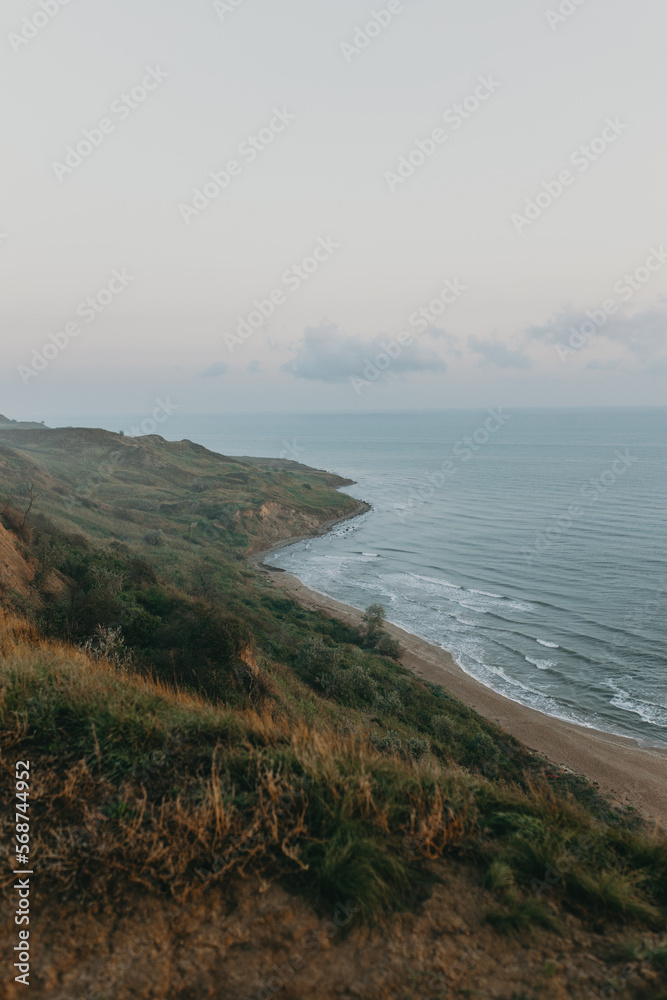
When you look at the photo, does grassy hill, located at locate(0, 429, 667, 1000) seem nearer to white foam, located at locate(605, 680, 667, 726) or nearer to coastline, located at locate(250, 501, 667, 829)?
coastline, located at locate(250, 501, 667, 829)

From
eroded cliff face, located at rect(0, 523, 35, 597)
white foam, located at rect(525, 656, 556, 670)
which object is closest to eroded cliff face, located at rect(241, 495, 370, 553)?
white foam, located at rect(525, 656, 556, 670)

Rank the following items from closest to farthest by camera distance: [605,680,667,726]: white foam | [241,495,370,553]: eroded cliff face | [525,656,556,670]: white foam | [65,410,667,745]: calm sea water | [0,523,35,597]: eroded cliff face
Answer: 1. [0,523,35,597]: eroded cliff face
2. [605,680,667,726]: white foam
3. [65,410,667,745]: calm sea water
4. [525,656,556,670]: white foam
5. [241,495,370,553]: eroded cliff face

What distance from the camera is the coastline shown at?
58.4 ft

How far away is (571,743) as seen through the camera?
67.8 feet

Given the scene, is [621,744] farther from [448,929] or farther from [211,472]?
[211,472]

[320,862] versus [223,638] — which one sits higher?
[320,862]

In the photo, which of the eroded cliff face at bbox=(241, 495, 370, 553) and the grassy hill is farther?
the eroded cliff face at bbox=(241, 495, 370, 553)

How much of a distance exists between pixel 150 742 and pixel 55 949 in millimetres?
2103

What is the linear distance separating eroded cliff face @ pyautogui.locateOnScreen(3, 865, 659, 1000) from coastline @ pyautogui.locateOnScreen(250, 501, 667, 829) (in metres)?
16.0

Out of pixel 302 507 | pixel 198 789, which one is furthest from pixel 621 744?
pixel 302 507

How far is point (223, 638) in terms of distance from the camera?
14648 millimetres

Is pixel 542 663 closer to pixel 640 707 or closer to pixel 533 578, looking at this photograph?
pixel 640 707

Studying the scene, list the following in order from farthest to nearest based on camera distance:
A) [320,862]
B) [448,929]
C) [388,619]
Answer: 1. [388,619]
2. [320,862]
3. [448,929]

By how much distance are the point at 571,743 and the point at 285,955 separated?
20.7m
